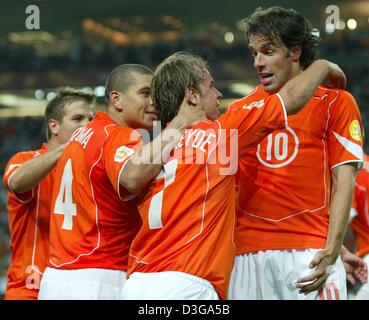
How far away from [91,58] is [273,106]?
62.7 feet

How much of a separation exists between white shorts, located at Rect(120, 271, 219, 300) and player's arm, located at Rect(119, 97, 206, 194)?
1.50 feet

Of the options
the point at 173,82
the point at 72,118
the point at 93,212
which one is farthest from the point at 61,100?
the point at 173,82

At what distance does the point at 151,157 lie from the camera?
3.23 metres

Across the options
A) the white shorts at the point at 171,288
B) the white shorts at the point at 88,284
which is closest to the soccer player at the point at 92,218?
the white shorts at the point at 88,284

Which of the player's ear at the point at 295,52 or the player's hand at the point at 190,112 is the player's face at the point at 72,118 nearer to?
the player's hand at the point at 190,112

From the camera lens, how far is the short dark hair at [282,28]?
145 inches

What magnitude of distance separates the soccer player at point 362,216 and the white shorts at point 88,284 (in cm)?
324

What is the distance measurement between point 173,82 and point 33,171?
1.37 meters

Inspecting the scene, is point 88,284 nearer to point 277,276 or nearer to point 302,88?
point 277,276

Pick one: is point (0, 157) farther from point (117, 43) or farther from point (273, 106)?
point (273, 106)

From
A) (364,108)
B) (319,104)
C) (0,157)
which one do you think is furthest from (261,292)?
(0,157)

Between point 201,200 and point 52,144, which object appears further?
point 52,144

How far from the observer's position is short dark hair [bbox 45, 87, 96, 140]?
504 cm

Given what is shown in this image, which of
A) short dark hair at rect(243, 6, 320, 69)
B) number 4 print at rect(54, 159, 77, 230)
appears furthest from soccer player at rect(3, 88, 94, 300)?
short dark hair at rect(243, 6, 320, 69)
